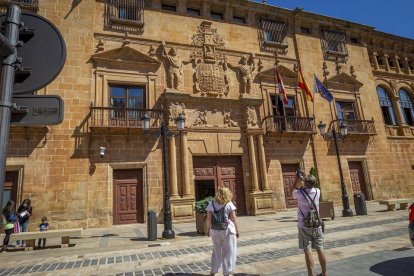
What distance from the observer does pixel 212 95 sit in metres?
15.2

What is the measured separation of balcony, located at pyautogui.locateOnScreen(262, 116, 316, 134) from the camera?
51.5ft

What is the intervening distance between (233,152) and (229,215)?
10481 millimetres

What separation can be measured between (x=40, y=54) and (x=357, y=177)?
19715 millimetres

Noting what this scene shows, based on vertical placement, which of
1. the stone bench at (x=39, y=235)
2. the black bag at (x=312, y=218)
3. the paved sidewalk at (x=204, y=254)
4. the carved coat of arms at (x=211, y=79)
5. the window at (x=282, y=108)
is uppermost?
the carved coat of arms at (x=211, y=79)

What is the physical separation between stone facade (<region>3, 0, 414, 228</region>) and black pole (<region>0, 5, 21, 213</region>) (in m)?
11.0

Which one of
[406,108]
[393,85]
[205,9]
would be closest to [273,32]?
[205,9]

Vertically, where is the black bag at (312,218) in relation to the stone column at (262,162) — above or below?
below

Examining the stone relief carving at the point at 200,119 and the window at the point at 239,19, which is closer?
the stone relief carving at the point at 200,119

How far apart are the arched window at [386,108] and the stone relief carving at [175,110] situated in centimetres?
1659

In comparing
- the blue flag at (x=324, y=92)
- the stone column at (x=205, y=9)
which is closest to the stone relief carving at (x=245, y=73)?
the stone column at (x=205, y=9)

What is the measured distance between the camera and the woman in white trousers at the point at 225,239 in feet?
14.4

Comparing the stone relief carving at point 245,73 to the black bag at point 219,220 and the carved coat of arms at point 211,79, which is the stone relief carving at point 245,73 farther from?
the black bag at point 219,220

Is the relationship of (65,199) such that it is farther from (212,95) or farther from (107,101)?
(212,95)

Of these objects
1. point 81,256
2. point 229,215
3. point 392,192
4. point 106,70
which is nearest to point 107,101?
point 106,70
